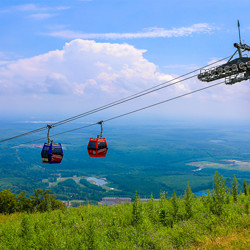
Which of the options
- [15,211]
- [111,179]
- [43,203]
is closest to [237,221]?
[43,203]

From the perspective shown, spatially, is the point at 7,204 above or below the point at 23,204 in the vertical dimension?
above

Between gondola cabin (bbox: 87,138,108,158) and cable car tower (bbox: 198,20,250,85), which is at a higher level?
cable car tower (bbox: 198,20,250,85)

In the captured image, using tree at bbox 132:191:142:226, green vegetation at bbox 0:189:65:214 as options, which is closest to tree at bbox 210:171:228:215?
tree at bbox 132:191:142:226

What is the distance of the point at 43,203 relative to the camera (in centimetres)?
3322

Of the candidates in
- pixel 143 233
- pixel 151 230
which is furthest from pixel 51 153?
pixel 151 230

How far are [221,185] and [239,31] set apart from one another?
1279 cm

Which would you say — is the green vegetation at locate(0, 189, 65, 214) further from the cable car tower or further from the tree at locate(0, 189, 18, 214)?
the cable car tower

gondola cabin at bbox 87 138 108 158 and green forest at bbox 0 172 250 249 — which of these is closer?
green forest at bbox 0 172 250 249

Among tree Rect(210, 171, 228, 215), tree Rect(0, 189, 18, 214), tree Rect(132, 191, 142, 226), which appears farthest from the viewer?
tree Rect(0, 189, 18, 214)

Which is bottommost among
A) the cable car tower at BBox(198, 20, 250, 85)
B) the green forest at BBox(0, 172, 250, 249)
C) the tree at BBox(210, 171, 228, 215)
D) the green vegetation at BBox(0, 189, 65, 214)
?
the green vegetation at BBox(0, 189, 65, 214)

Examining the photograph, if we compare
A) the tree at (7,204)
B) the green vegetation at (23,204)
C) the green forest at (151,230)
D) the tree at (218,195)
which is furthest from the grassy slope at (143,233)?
the tree at (7,204)

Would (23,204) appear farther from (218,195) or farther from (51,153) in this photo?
(218,195)

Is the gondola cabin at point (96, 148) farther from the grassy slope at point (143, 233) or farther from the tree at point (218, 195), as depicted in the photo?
the tree at point (218, 195)

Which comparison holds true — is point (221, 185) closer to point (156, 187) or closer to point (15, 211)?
point (15, 211)
